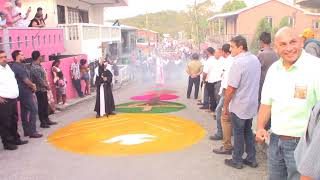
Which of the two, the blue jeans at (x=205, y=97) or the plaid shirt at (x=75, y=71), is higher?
the plaid shirt at (x=75, y=71)

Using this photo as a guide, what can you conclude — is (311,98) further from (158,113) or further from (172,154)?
(158,113)

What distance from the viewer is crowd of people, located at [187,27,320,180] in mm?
2234

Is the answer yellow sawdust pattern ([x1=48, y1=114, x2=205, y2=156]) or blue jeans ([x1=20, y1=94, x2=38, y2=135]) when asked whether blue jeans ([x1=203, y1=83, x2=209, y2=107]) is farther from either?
blue jeans ([x1=20, y1=94, x2=38, y2=135])

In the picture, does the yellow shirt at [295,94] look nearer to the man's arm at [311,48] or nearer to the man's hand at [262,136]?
the man's hand at [262,136]

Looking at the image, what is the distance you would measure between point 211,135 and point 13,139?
4.31 m

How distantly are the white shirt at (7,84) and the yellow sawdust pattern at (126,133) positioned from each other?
4.72 feet

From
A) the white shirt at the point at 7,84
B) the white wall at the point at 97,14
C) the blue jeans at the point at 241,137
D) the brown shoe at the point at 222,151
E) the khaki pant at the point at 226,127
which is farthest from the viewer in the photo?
the white wall at the point at 97,14

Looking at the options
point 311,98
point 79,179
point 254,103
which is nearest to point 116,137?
point 79,179

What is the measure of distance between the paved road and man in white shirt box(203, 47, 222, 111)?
3009 millimetres

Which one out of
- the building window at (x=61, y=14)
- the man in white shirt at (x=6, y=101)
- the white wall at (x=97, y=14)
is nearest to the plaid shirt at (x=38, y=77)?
the man in white shirt at (x=6, y=101)

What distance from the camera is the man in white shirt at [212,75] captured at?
425 inches

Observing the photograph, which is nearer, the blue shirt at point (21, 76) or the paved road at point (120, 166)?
the paved road at point (120, 166)

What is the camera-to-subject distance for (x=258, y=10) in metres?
44.5

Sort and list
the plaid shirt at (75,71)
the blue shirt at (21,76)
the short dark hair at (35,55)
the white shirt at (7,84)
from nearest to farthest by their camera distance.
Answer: the white shirt at (7,84) → the blue shirt at (21,76) → the short dark hair at (35,55) → the plaid shirt at (75,71)
